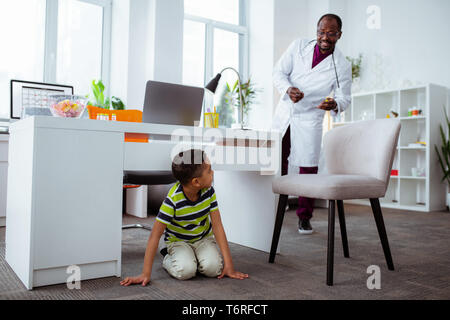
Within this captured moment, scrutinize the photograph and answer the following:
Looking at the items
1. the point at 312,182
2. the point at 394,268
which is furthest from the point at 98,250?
the point at 394,268

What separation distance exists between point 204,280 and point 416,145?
353 cm

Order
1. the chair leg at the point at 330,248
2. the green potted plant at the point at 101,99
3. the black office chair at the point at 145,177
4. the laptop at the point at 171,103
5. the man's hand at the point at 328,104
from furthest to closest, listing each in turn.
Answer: the green potted plant at the point at 101,99
the man's hand at the point at 328,104
the black office chair at the point at 145,177
the laptop at the point at 171,103
the chair leg at the point at 330,248

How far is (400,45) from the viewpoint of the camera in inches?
187

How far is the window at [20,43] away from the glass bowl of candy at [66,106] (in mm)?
2630

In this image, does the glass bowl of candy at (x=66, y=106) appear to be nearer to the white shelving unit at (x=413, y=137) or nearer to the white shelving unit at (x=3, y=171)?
the white shelving unit at (x=3, y=171)

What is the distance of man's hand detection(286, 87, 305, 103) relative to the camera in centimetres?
251

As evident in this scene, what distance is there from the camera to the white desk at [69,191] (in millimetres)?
1420

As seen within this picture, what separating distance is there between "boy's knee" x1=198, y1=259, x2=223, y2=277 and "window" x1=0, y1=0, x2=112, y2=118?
10.4 ft

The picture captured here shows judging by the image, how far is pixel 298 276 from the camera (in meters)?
1.66

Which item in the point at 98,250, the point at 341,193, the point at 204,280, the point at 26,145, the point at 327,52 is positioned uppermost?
the point at 327,52

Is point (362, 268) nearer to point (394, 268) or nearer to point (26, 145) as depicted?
point (394, 268)

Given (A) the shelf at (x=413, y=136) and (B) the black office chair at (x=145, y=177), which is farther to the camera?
(A) the shelf at (x=413, y=136)

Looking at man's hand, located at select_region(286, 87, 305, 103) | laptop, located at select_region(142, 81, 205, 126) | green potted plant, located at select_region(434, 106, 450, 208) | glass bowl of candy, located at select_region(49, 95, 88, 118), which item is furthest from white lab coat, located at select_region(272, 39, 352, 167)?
green potted plant, located at select_region(434, 106, 450, 208)

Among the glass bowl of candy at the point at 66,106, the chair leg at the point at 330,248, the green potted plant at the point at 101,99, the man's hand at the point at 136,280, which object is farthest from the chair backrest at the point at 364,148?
the green potted plant at the point at 101,99
